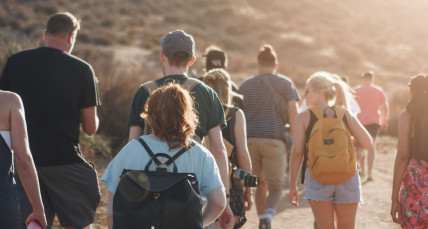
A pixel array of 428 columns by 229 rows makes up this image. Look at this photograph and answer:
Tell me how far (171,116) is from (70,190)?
5.47 feet

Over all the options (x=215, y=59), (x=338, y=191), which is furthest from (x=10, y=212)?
(x=215, y=59)

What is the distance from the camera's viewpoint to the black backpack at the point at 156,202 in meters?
3.01

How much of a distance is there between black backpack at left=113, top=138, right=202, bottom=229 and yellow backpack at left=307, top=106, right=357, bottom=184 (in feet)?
6.52

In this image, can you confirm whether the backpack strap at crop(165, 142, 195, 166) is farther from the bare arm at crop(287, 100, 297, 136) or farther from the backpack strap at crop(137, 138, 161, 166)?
the bare arm at crop(287, 100, 297, 136)

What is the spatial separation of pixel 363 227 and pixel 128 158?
17.9ft

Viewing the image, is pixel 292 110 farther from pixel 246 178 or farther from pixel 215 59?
pixel 246 178

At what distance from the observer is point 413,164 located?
4637 mm

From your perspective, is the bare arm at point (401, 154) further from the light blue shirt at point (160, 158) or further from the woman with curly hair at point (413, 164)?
the light blue shirt at point (160, 158)

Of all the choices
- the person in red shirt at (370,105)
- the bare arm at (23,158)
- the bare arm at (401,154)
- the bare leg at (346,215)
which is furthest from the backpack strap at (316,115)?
the person in red shirt at (370,105)

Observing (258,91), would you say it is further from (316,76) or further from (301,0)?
(301,0)

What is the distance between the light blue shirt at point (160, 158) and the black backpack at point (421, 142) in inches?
73.6

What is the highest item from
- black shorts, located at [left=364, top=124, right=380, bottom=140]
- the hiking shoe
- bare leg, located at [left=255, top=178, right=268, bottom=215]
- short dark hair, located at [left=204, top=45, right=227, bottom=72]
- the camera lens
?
short dark hair, located at [left=204, top=45, right=227, bottom=72]

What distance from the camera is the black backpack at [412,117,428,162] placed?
4512 millimetres

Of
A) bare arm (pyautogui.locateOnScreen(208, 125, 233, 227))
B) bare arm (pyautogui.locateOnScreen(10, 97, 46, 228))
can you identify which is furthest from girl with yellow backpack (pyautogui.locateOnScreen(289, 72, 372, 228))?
bare arm (pyautogui.locateOnScreen(10, 97, 46, 228))
